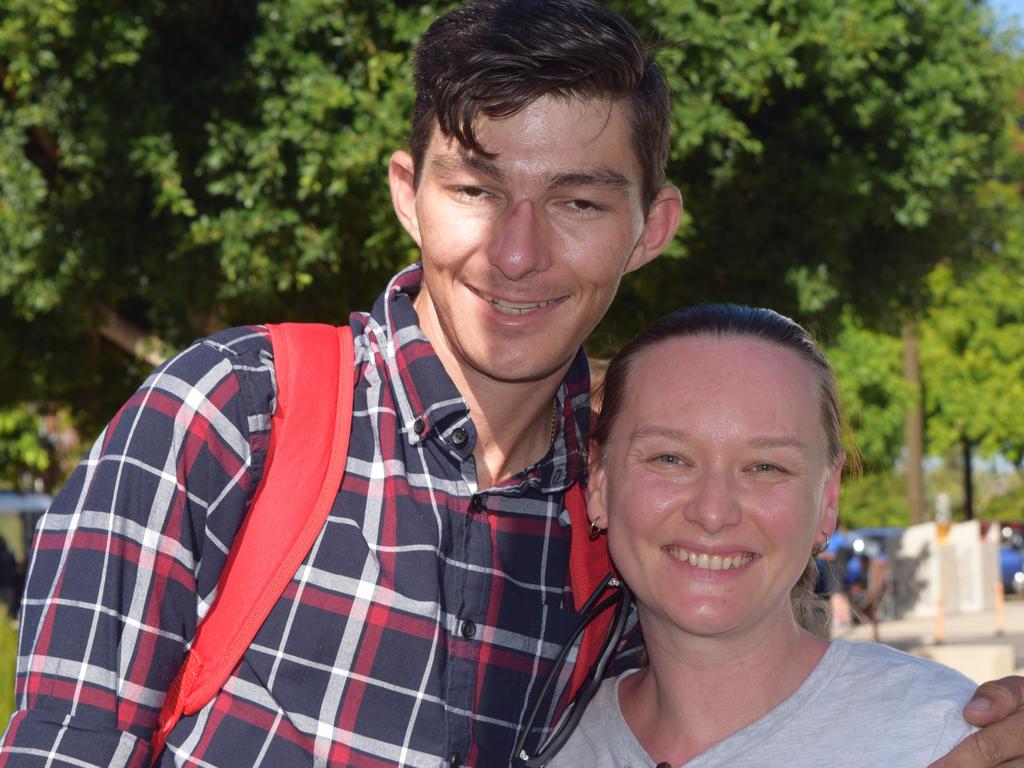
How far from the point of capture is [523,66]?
2473 mm

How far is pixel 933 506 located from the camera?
6212cm

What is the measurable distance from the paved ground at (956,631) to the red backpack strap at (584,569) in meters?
14.7

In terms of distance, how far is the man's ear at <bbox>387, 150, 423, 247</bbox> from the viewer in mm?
2763

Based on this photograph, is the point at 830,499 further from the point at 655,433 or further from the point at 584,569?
the point at 584,569

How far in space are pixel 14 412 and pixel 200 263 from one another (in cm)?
727

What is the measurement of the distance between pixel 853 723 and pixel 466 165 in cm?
115

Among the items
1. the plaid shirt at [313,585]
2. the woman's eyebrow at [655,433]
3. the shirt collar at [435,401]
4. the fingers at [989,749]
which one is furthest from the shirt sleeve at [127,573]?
the fingers at [989,749]

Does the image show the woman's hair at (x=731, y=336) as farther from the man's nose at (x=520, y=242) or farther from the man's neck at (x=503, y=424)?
the man's nose at (x=520, y=242)

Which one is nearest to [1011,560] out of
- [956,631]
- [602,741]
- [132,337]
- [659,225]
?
[956,631]

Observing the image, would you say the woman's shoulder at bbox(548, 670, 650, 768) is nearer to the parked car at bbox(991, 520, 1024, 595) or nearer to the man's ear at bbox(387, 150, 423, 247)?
the man's ear at bbox(387, 150, 423, 247)

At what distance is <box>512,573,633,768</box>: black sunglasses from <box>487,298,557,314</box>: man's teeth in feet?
1.70

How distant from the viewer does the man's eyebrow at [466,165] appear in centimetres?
251

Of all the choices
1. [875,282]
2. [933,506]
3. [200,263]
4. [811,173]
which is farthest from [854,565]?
[933,506]

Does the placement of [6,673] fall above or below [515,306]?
below
